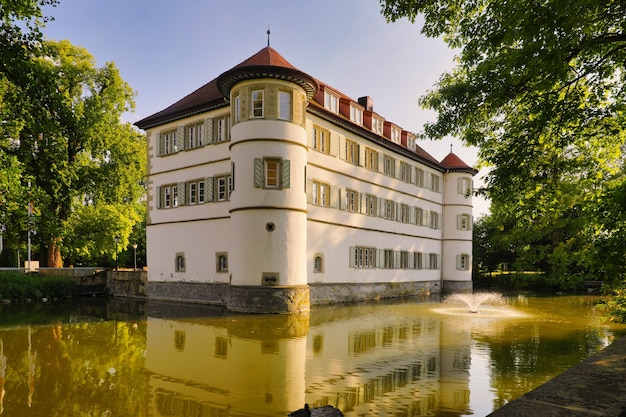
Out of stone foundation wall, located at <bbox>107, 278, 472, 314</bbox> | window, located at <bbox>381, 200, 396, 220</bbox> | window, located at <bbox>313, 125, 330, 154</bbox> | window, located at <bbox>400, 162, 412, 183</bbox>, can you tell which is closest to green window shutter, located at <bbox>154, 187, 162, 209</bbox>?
stone foundation wall, located at <bbox>107, 278, 472, 314</bbox>

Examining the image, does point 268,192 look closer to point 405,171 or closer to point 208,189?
point 208,189

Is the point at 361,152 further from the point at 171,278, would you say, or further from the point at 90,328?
the point at 90,328

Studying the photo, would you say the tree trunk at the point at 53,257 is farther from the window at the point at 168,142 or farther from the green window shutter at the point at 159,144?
the window at the point at 168,142

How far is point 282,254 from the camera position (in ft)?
64.5

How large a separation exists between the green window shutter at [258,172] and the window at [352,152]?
755 cm

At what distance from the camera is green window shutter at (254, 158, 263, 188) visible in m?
19.9

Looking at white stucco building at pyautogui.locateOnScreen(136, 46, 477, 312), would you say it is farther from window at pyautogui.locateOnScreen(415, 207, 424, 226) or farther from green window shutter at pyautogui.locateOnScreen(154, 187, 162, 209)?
window at pyautogui.locateOnScreen(415, 207, 424, 226)

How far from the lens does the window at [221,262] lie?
74.5 feet

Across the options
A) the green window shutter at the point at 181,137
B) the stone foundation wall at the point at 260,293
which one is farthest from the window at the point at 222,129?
the stone foundation wall at the point at 260,293

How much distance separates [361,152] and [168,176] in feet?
36.1

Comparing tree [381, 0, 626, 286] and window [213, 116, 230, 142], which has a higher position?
window [213, 116, 230, 142]

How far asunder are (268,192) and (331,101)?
864 cm

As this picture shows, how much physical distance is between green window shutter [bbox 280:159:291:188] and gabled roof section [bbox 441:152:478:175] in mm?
21870

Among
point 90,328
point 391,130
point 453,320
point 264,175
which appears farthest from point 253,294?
point 391,130
